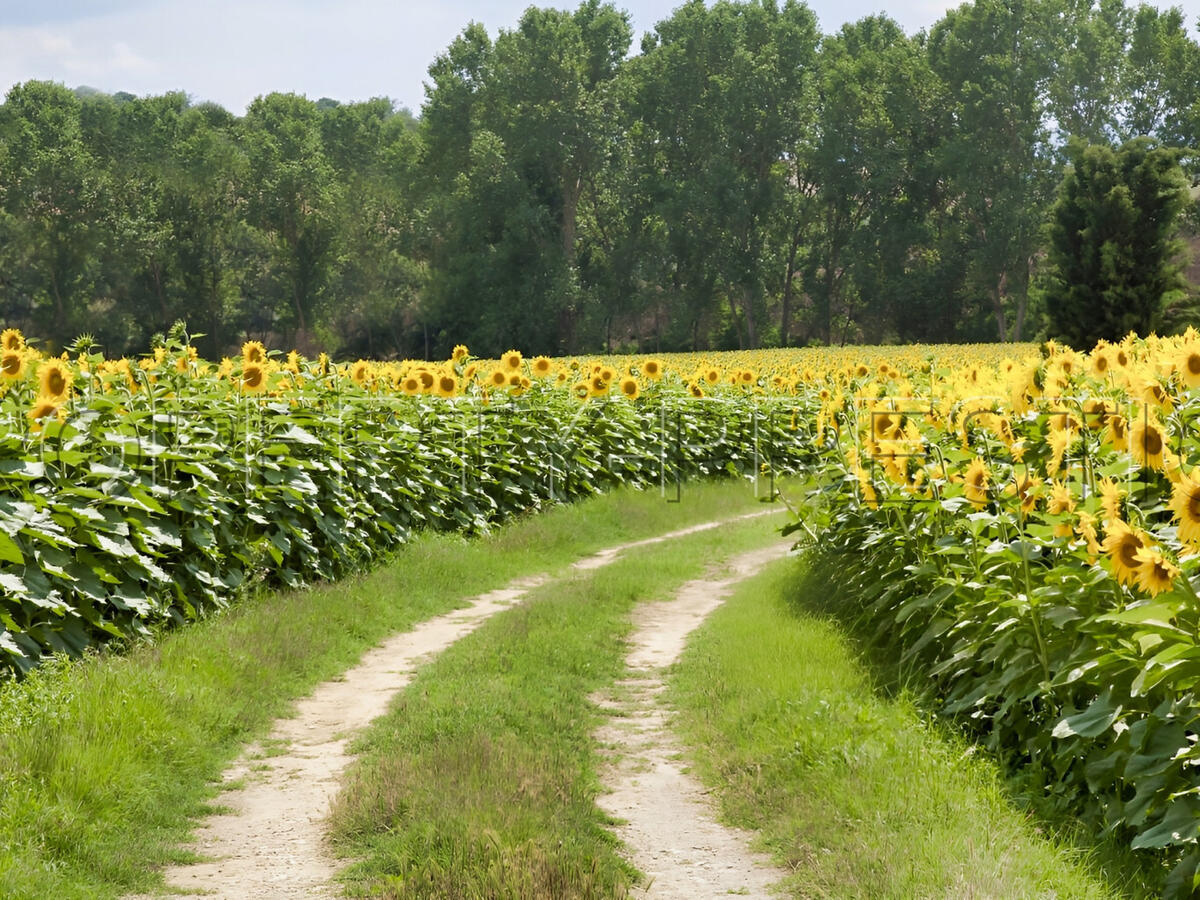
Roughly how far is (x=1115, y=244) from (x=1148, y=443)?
26009 millimetres

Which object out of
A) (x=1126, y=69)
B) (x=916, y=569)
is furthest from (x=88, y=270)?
(x=916, y=569)

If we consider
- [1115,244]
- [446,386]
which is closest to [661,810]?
[446,386]

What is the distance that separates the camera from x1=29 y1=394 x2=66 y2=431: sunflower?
22.6 feet

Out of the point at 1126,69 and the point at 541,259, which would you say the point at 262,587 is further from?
the point at 1126,69

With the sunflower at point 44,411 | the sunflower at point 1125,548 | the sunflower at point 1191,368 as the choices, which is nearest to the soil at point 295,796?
the sunflower at point 1125,548

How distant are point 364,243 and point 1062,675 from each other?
200 feet

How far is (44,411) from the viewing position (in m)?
6.91

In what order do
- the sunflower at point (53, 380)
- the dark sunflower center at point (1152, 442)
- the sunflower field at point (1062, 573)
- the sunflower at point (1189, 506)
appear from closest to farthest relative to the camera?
1. the sunflower at point (1189, 506)
2. the sunflower field at point (1062, 573)
3. the dark sunflower center at point (1152, 442)
4. the sunflower at point (53, 380)

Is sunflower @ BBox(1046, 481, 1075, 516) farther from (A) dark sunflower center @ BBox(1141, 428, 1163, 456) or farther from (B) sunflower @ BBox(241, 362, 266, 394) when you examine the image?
(B) sunflower @ BBox(241, 362, 266, 394)

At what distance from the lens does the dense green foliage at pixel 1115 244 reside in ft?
92.1

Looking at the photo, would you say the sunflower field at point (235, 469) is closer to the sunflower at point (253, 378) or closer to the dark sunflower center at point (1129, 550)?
the sunflower at point (253, 378)

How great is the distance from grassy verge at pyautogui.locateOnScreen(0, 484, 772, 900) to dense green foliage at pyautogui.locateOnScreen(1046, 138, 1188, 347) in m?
22.7

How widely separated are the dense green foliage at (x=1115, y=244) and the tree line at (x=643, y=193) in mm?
22955

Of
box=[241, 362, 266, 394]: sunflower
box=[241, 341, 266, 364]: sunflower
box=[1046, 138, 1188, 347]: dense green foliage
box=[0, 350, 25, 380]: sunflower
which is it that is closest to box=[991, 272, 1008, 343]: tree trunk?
box=[1046, 138, 1188, 347]: dense green foliage
